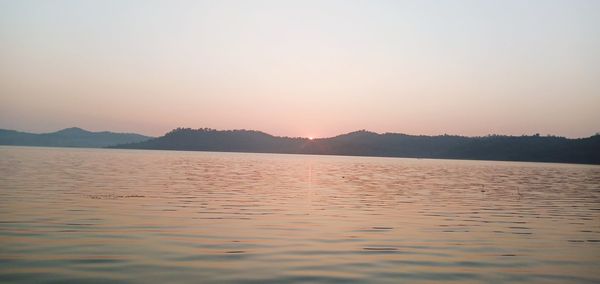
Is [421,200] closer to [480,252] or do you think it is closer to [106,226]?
[480,252]

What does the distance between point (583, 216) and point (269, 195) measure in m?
20.8

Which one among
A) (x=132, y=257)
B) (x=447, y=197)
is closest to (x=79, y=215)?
(x=132, y=257)

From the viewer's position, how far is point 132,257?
52.2 ft

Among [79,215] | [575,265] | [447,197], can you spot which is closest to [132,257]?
[79,215]

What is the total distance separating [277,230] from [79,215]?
971 cm

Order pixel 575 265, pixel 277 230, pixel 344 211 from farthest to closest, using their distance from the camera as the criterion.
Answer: pixel 344 211
pixel 277 230
pixel 575 265

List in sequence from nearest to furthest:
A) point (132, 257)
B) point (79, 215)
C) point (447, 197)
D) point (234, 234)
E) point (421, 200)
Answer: point (132, 257) → point (234, 234) → point (79, 215) → point (421, 200) → point (447, 197)

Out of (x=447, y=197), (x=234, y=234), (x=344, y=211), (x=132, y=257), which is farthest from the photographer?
(x=447, y=197)

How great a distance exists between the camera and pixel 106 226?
2188 cm

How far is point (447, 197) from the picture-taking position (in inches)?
1652

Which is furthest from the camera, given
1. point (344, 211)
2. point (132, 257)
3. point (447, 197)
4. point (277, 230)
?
point (447, 197)

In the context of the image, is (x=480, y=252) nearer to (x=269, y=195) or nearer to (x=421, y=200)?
(x=421, y=200)

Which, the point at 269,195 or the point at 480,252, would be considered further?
the point at 269,195

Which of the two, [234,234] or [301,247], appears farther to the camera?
[234,234]
